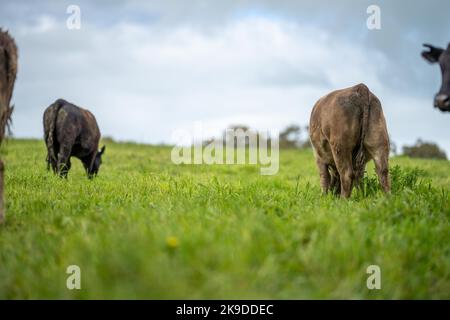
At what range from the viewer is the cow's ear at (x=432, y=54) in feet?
22.8

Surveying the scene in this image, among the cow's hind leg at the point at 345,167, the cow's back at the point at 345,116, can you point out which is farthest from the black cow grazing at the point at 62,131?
the cow's hind leg at the point at 345,167

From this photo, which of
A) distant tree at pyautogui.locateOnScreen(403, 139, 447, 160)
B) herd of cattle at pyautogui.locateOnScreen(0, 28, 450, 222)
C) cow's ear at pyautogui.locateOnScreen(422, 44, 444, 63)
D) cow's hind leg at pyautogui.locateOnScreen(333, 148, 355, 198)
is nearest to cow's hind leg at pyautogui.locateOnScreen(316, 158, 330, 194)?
herd of cattle at pyautogui.locateOnScreen(0, 28, 450, 222)

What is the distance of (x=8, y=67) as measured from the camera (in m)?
5.62

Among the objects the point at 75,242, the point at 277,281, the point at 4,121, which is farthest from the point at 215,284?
the point at 4,121

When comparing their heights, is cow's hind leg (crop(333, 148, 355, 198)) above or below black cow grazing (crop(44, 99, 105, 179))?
below

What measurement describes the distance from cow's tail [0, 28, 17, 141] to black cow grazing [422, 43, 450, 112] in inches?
201

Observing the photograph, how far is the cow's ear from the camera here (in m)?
6.95

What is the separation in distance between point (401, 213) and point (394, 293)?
4.97ft

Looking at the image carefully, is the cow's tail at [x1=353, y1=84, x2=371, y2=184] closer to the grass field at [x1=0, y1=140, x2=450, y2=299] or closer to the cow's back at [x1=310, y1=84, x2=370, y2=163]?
the cow's back at [x1=310, y1=84, x2=370, y2=163]

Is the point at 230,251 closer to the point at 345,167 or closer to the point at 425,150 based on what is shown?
the point at 345,167

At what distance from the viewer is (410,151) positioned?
29672 mm

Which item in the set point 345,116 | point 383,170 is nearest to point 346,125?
point 345,116

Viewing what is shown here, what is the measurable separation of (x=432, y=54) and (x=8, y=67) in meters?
5.68

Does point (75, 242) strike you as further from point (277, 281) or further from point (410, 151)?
point (410, 151)
